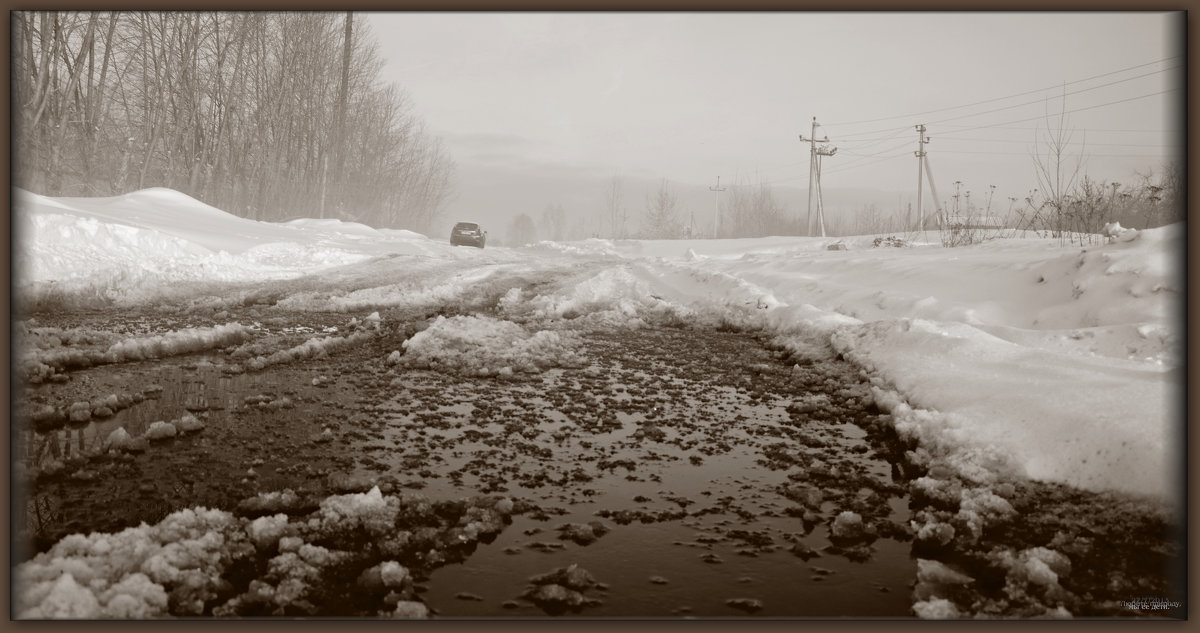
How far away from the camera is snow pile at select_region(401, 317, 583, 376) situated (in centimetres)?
519

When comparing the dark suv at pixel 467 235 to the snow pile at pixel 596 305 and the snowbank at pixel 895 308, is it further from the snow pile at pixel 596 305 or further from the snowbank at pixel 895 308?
the snow pile at pixel 596 305

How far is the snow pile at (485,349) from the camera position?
519 centimetres

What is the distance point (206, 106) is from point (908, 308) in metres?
23.1

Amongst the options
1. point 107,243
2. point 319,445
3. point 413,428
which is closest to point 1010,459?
point 413,428

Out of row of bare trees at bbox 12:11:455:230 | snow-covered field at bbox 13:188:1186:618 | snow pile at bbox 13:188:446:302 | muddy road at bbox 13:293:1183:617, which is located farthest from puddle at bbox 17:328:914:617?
row of bare trees at bbox 12:11:455:230

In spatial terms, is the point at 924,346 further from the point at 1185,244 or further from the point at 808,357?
the point at 1185,244

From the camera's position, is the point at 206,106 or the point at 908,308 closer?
the point at 908,308

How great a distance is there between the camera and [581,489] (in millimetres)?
2871

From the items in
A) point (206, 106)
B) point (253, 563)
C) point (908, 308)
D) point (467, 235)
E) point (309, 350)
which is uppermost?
point (206, 106)

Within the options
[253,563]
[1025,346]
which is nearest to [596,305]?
[1025,346]

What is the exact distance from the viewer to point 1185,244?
2.33 meters

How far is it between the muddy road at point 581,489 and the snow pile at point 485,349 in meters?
0.17

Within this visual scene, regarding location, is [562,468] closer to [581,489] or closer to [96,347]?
[581,489]

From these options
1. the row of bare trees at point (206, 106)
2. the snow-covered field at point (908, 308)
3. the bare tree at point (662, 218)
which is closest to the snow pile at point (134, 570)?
the snow-covered field at point (908, 308)
